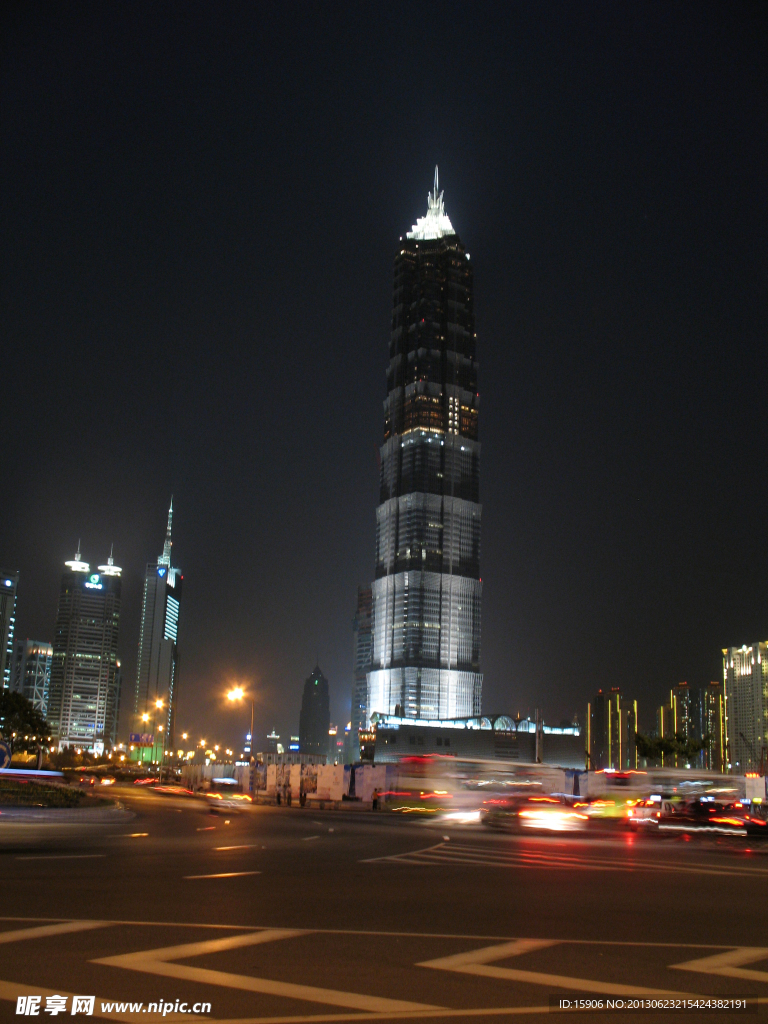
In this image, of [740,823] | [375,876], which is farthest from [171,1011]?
[740,823]

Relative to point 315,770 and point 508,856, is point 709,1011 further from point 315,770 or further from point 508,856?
point 315,770

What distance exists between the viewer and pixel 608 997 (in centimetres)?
741

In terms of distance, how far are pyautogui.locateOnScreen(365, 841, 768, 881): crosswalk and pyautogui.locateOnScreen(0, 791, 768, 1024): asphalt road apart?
0.16 meters

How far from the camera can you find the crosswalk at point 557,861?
18.6m

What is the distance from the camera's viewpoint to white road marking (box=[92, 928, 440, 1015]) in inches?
275

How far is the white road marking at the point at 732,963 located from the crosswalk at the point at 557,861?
9.02m

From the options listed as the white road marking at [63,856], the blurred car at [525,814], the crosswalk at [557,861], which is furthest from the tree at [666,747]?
the white road marking at [63,856]

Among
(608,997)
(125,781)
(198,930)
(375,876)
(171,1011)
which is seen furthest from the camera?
(125,781)

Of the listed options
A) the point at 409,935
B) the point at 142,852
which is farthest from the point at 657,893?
the point at 142,852

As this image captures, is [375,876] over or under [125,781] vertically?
over

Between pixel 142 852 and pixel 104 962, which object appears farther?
pixel 142 852

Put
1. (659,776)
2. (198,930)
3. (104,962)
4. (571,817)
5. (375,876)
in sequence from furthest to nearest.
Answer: (659,776)
(571,817)
(375,876)
(198,930)
(104,962)

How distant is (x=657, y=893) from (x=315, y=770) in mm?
50120

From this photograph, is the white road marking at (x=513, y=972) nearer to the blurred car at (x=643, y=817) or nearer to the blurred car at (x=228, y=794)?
the blurred car at (x=643, y=817)
